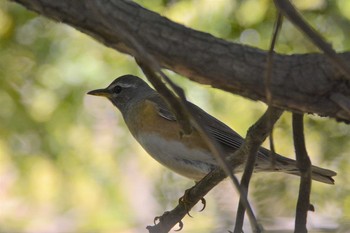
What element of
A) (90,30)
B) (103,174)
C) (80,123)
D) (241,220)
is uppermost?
(80,123)

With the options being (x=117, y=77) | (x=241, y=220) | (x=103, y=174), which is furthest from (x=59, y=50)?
(x=241, y=220)

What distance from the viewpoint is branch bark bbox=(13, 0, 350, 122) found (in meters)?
2.00

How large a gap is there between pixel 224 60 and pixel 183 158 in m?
2.45

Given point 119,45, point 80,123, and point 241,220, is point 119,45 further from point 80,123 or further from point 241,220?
point 80,123

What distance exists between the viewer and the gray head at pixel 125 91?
5.25m

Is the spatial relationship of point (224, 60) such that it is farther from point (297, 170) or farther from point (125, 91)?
Answer: point (125, 91)

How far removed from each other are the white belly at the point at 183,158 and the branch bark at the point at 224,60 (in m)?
2.36

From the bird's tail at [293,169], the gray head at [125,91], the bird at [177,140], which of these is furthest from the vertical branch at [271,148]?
the gray head at [125,91]

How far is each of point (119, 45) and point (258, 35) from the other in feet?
10.8

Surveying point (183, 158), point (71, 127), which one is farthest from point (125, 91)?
point (183, 158)

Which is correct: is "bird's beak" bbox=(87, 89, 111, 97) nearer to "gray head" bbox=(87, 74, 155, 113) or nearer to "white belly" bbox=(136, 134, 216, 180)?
"gray head" bbox=(87, 74, 155, 113)

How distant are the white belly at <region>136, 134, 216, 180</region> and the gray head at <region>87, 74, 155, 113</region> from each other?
0.82 m

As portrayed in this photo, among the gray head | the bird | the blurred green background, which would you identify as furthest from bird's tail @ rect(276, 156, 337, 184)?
→ the gray head

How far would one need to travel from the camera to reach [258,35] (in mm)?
5336
